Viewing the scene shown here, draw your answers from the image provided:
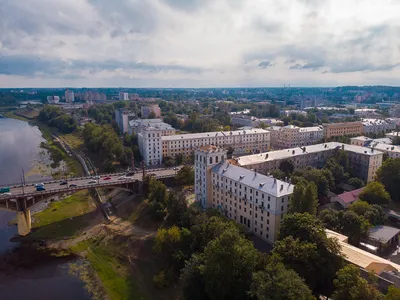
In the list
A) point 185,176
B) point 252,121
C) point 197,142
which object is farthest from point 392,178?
point 252,121

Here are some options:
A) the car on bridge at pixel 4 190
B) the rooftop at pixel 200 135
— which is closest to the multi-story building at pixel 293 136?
the rooftop at pixel 200 135

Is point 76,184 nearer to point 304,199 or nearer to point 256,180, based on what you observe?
point 256,180

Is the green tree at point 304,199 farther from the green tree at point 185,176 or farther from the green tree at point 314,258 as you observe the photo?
the green tree at point 185,176

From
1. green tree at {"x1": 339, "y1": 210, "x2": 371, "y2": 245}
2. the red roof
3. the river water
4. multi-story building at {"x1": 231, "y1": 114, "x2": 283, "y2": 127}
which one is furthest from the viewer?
multi-story building at {"x1": 231, "y1": 114, "x2": 283, "y2": 127}

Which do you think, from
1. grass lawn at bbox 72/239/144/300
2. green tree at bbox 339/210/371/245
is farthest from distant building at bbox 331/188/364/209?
grass lawn at bbox 72/239/144/300

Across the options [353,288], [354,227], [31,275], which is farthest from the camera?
[31,275]

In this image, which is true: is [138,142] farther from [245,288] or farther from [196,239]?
[245,288]

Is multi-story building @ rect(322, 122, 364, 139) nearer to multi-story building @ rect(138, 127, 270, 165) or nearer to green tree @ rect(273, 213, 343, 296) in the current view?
multi-story building @ rect(138, 127, 270, 165)
